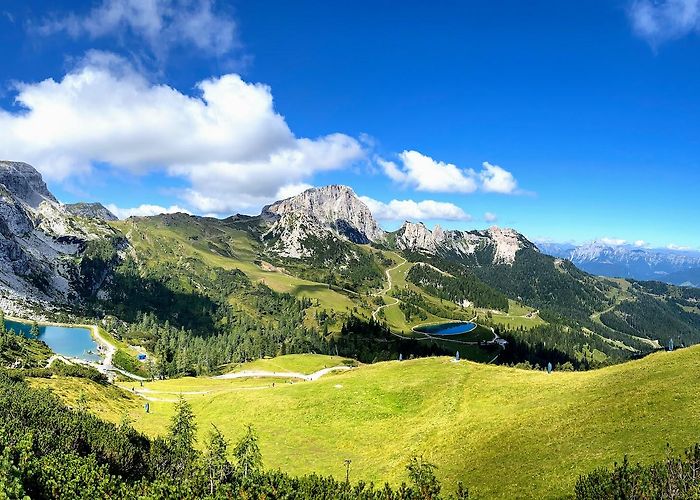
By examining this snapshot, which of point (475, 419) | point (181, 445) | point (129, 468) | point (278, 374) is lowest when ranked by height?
point (278, 374)

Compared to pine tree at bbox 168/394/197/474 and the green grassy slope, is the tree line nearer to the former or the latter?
pine tree at bbox 168/394/197/474

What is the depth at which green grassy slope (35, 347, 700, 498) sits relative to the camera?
42.7m

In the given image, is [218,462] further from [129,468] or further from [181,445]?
[181,445]

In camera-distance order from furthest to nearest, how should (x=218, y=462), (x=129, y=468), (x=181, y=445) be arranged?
(x=181, y=445)
(x=129, y=468)
(x=218, y=462)

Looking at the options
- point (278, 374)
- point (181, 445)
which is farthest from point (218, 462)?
point (278, 374)

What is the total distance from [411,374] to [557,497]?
5399cm

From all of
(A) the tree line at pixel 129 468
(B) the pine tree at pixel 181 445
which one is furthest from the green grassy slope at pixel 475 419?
(B) the pine tree at pixel 181 445

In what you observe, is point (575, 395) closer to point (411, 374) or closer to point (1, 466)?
point (411, 374)

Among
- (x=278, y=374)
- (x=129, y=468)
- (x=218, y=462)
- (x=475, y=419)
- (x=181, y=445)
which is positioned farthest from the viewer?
(x=278, y=374)

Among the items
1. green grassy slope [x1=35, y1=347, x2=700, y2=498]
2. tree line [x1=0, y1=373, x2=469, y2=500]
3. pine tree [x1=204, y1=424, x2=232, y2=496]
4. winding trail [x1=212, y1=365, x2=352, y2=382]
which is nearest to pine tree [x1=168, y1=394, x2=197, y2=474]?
tree line [x1=0, y1=373, x2=469, y2=500]

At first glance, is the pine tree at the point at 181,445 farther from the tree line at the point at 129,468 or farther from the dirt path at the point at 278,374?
the dirt path at the point at 278,374

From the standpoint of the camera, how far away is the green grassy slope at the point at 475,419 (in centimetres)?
4272

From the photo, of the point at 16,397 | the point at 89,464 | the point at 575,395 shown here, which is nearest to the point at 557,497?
the point at 575,395

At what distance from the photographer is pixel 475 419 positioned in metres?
62.8
